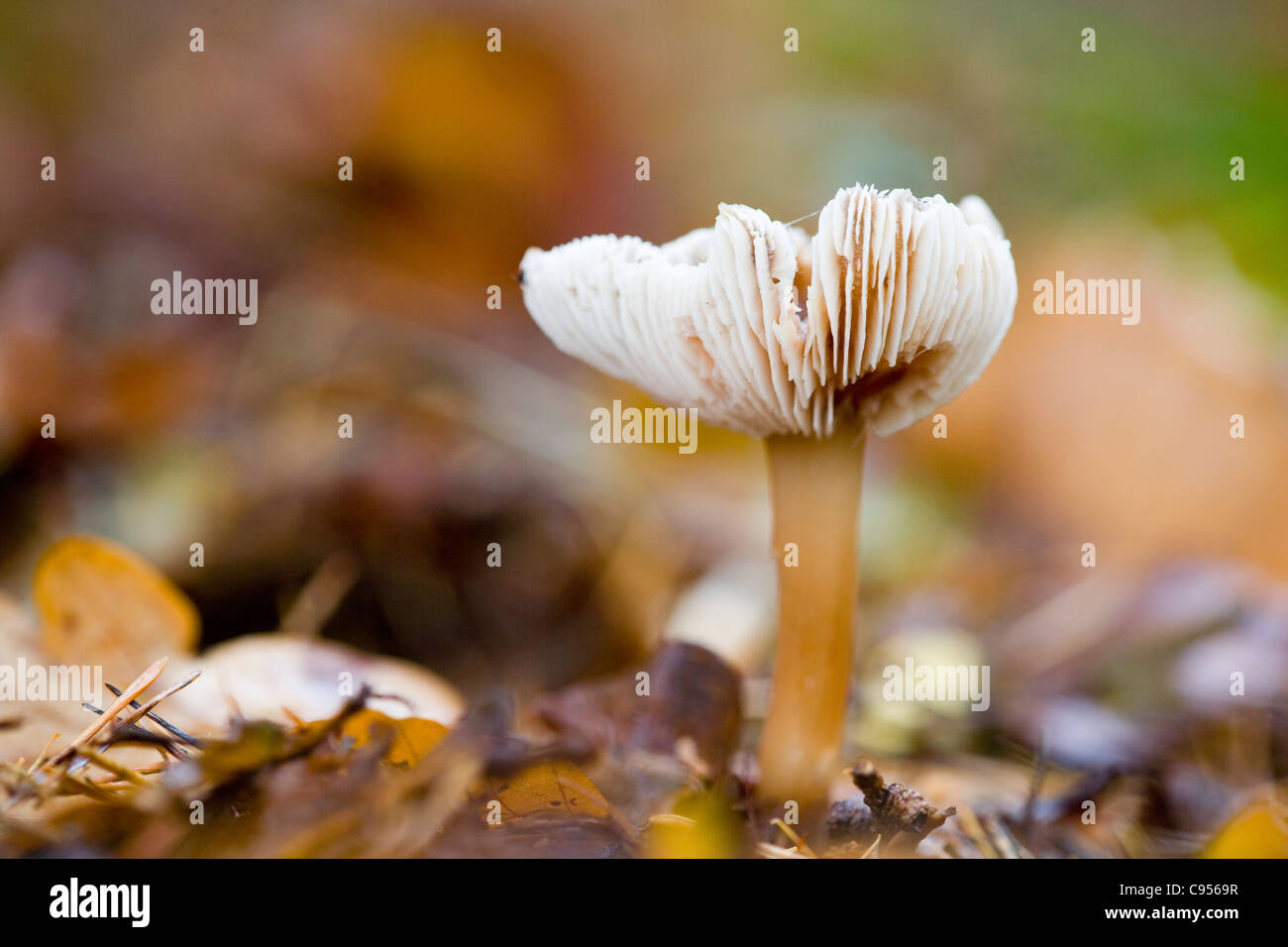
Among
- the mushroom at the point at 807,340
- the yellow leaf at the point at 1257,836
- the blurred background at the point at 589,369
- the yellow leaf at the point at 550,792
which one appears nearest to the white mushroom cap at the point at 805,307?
the mushroom at the point at 807,340

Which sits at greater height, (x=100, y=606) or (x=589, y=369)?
(x=589, y=369)

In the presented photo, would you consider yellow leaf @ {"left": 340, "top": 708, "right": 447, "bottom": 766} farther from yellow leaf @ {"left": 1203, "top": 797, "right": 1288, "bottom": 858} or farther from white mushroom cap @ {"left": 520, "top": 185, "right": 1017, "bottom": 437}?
yellow leaf @ {"left": 1203, "top": 797, "right": 1288, "bottom": 858}

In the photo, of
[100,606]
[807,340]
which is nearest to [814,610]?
[807,340]

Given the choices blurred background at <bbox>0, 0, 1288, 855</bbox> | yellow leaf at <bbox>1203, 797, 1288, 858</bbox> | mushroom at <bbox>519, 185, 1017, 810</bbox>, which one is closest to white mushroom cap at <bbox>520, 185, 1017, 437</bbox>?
mushroom at <bbox>519, 185, 1017, 810</bbox>

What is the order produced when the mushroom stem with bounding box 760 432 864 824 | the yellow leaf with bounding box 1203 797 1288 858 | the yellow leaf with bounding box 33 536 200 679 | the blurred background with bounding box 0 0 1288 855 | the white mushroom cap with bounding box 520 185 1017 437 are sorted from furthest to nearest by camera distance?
the blurred background with bounding box 0 0 1288 855 → the yellow leaf with bounding box 33 536 200 679 → the mushroom stem with bounding box 760 432 864 824 → the yellow leaf with bounding box 1203 797 1288 858 → the white mushroom cap with bounding box 520 185 1017 437

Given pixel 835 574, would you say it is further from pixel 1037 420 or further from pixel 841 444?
pixel 1037 420

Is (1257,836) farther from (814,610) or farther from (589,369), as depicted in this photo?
(589,369)
